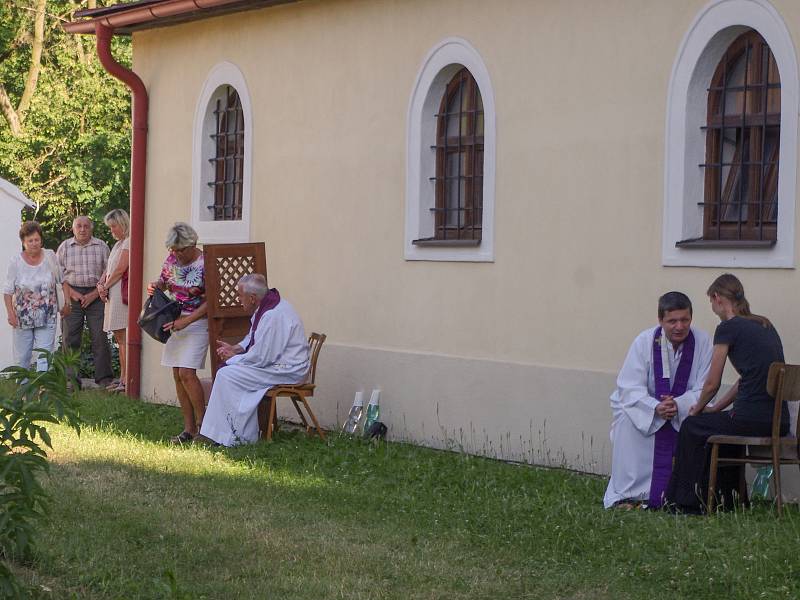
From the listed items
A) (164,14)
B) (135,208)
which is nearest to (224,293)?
(164,14)

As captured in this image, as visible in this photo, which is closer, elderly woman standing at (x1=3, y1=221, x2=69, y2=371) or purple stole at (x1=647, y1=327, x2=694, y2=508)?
purple stole at (x1=647, y1=327, x2=694, y2=508)

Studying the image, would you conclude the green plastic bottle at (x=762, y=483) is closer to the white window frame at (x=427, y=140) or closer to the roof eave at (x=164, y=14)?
the white window frame at (x=427, y=140)

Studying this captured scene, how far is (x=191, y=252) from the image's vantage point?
1188 cm

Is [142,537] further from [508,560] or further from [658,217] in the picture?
[658,217]

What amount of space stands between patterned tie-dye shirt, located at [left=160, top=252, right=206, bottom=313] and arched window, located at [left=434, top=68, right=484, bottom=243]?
6.67 feet

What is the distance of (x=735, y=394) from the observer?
28.3ft

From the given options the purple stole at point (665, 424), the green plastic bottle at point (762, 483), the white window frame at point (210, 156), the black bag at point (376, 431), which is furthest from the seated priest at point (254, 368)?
the green plastic bottle at point (762, 483)

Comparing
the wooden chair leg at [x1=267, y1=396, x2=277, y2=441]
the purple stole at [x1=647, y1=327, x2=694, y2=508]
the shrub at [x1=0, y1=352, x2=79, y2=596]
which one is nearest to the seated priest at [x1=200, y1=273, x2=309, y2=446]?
the wooden chair leg at [x1=267, y1=396, x2=277, y2=441]

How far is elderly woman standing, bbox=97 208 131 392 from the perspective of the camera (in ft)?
51.0

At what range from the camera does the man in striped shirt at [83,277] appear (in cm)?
1552

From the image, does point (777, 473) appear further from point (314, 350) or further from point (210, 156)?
point (210, 156)

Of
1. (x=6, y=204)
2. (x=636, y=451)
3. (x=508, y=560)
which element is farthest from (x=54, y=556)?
(x=6, y=204)

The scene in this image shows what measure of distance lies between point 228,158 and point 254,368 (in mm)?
4049

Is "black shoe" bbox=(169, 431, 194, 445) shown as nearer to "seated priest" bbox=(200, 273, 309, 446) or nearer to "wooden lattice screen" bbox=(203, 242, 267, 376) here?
"seated priest" bbox=(200, 273, 309, 446)
